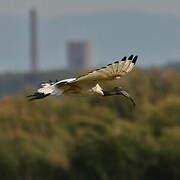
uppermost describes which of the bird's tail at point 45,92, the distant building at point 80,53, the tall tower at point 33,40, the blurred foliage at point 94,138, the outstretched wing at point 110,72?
the outstretched wing at point 110,72

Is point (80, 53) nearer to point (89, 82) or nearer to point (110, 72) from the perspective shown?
point (89, 82)

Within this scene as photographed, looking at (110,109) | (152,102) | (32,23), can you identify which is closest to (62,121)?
(110,109)

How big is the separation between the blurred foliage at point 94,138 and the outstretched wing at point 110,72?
27719 mm

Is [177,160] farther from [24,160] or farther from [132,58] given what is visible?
[132,58]

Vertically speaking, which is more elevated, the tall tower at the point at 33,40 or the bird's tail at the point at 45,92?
the bird's tail at the point at 45,92

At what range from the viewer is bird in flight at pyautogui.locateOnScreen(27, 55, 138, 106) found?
28.1 feet

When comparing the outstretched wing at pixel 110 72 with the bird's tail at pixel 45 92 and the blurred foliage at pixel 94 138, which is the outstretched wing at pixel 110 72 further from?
the blurred foliage at pixel 94 138

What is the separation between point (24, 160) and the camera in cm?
3969

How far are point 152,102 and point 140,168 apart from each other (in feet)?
36.2

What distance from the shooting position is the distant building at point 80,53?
188113 mm

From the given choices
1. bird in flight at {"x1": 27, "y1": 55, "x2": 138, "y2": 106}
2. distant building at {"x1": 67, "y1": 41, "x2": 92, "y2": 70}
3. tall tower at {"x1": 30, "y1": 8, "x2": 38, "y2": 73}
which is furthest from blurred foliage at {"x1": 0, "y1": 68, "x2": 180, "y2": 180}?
distant building at {"x1": 67, "y1": 41, "x2": 92, "y2": 70}

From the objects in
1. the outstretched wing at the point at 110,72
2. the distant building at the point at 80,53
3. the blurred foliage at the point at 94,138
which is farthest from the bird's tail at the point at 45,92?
the distant building at the point at 80,53

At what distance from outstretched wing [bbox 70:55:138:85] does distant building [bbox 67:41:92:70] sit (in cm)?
17700

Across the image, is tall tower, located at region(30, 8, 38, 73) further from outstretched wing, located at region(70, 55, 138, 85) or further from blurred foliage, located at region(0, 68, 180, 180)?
outstretched wing, located at region(70, 55, 138, 85)
